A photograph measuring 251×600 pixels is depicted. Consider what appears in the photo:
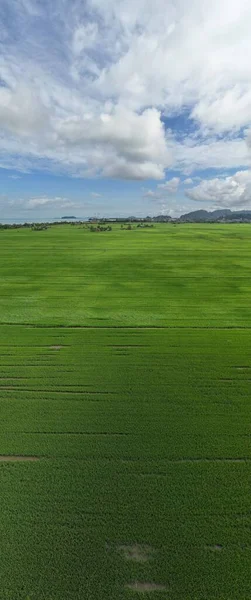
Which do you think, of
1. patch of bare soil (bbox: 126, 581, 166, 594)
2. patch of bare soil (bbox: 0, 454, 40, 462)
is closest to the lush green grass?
patch of bare soil (bbox: 126, 581, 166, 594)

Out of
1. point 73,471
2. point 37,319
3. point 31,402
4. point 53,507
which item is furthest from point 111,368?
point 37,319

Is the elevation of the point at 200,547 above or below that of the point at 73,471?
below

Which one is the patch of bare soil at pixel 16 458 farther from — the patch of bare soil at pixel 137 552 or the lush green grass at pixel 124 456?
the patch of bare soil at pixel 137 552

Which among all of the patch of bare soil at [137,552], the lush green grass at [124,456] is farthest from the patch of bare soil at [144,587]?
the patch of bare soil at [137,552]

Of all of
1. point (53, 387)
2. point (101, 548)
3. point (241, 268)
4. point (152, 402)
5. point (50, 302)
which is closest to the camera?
point (101, 548)

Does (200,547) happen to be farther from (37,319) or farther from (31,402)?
(37,319)

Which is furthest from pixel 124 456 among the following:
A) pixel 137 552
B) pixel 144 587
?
pixel 144 587
